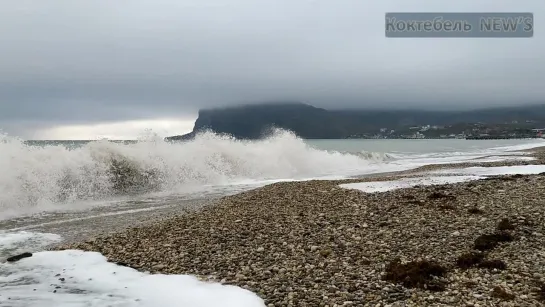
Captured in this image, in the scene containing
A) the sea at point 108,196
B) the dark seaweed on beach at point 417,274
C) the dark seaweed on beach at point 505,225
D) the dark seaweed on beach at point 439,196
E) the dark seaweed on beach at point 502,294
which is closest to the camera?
the dark seaweed on beach at point 502,294

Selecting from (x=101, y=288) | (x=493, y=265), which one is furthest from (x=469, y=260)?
(x=101, y=288)

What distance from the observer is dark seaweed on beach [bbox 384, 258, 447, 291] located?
6766 mm

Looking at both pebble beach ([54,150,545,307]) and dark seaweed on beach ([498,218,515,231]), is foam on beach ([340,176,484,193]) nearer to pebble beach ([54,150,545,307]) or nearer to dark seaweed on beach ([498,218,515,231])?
pebble beach ([54,150,545,307])

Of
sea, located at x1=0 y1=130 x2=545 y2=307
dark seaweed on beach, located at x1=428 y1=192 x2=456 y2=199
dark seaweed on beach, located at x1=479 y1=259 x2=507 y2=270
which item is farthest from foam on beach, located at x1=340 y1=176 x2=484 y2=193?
dark seaweed on beach, located at x1=479 y1=259 x2=507 y2=270

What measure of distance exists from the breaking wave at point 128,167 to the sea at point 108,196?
5 cm

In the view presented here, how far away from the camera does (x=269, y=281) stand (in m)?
7.35

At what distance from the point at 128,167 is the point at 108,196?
3342 millimetres

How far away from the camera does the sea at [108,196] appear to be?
23.6 feet

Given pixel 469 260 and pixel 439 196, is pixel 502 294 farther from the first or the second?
pixel 439 196

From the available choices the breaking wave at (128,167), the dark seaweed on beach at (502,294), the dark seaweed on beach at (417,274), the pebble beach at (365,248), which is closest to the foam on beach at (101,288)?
the pebble beach at (365,248)

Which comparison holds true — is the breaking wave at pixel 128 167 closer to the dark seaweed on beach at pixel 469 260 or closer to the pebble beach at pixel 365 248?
the pebble beach at pixel 365 248

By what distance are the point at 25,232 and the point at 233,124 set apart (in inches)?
7230

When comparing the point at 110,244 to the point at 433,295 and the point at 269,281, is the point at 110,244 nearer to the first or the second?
the point at 269,281

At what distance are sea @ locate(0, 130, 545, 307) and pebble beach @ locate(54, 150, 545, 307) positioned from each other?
2.56 ft
